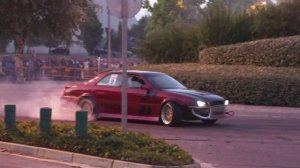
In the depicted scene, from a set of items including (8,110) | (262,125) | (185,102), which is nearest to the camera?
(8,110)

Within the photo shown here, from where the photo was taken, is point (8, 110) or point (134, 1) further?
point (8, 110)

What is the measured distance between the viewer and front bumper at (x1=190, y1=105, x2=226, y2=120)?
19406 mm

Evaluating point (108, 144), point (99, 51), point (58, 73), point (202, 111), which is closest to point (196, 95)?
point (202, 111)

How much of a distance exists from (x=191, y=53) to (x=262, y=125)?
1680 cm

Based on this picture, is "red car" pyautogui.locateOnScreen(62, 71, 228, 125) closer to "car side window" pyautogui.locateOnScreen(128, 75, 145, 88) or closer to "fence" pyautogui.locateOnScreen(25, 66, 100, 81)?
"car side window" pyautogui.locateOnScreen(128, 75, 145, 88)

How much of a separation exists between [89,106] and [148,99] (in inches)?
77.4

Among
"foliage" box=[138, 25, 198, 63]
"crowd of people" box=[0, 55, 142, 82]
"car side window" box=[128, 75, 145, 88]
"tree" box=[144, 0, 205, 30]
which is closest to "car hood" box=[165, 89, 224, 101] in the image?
"car side window" box=[128, 75, 145, 88]

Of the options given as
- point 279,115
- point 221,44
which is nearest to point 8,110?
point 279,115

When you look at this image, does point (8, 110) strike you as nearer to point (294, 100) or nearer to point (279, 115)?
point (279, 115)

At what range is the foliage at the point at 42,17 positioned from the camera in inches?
994

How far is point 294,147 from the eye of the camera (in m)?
16.3

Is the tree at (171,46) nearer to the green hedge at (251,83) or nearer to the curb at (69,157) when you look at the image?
the green hedge at (251,83)

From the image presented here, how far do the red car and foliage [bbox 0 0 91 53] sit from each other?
4658 millimetres

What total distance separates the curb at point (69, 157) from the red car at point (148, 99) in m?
5.88
